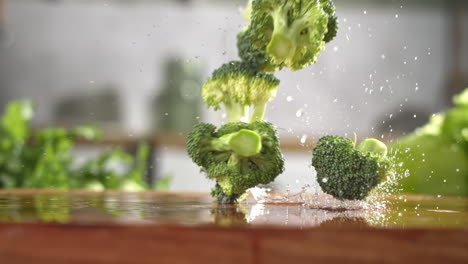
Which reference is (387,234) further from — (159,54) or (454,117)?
(159,54)

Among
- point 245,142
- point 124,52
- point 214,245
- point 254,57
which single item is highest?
point 124,52

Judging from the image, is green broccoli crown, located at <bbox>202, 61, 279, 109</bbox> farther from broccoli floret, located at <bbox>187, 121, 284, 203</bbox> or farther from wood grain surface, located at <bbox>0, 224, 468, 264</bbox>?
wood grain surface, located at <bbox>0, 224, 468, 264</bbox>

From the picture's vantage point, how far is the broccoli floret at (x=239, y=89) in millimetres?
757

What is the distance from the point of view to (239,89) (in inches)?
29.8

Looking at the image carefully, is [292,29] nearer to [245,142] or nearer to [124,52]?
[245,142]

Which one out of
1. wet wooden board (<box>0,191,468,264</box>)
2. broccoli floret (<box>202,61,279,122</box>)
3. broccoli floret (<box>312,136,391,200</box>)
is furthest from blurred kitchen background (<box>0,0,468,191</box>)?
wet wooden board (<box>0,191,468,264</box>)

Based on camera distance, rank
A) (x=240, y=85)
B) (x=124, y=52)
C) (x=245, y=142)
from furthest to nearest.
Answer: (x=124, y=52) → (x=240, y=85) → (x=245, y=142)

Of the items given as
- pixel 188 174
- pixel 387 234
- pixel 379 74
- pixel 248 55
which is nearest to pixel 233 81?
pixel 248 55

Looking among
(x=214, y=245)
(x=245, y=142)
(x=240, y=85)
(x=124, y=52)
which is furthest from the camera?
(x=124, y=52)

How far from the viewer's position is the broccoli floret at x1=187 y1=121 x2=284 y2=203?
67cm

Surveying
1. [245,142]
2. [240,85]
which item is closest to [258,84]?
[240,85]

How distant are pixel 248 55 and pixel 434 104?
2.85 m

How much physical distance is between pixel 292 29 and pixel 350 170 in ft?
0.59

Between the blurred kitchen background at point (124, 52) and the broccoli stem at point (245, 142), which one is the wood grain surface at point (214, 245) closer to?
the broccoli stem at point (245, 142)
